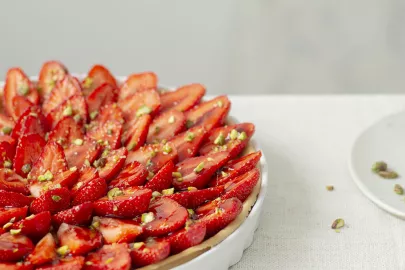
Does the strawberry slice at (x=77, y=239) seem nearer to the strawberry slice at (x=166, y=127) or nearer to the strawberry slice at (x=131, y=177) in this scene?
the strawberry slice at (x=131, y=177)

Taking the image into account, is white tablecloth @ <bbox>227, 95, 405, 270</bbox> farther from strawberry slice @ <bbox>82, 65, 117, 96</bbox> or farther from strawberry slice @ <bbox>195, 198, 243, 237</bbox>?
strawberry slice @ <bbox>82, 65, 117, 96</bbox>

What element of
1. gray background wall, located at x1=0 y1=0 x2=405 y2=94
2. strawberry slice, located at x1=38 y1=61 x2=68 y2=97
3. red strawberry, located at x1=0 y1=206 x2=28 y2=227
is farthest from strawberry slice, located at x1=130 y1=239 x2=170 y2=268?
gray background wall, located at x1=0 y1=0 x2=405 y2=94

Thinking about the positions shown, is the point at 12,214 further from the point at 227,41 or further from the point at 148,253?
the point at 227,41

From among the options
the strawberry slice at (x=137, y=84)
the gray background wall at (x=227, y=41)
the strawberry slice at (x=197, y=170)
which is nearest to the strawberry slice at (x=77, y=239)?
the strawberry slice at (x=197, y=170)

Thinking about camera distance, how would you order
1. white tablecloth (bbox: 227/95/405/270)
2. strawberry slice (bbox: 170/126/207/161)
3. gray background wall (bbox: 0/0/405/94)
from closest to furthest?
1. white tablecloth (bbox: 227/95/405/270)
2. strawberry slice (bbox: 170/126/207/161)
3. gray background wall (bbox: 0/0/405/94)

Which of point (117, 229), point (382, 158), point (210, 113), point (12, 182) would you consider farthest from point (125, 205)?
point (382, 158)

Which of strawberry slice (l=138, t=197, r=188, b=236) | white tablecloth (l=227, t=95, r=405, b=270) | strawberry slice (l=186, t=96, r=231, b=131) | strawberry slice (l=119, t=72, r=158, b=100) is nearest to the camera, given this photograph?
strawberry slice (l=138, t=197, r=188, b=236)
